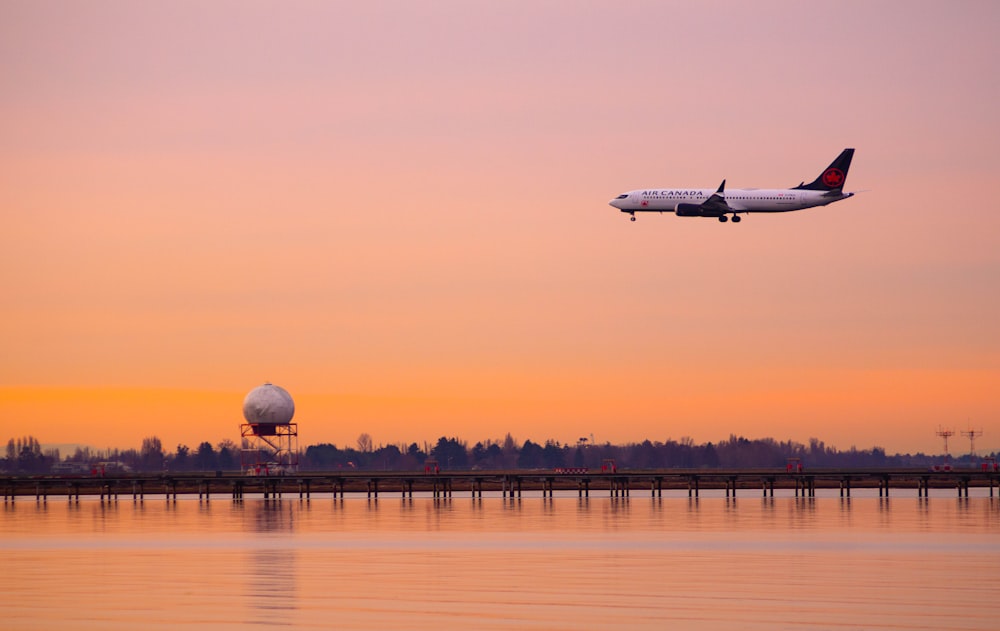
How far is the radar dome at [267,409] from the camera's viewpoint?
504ft

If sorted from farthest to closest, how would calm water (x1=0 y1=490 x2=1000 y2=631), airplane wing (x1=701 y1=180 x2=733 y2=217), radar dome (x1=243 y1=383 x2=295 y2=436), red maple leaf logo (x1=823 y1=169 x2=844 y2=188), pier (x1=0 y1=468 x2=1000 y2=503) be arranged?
radar dome (x1=243 y1=383 x2=295 y2=436)
red maple leaf logo (x1=823 y1=169 x2=844 y2=188)
airplane wing (x1=701 y1=180 x2=733 y2=217)
pier (x1=0 y1=468 x2=1000 y2=503)
calm water (x1=0 y1=490 x2=1000 y2=631)

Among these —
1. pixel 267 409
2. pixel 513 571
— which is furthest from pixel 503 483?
pixel 513 571

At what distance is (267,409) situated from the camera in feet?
504

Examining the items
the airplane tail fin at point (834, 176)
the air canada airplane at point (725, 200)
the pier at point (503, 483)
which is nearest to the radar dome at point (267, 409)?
the pier at point (503, 483)

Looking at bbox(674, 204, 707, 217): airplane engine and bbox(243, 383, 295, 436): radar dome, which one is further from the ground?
bbox(674, 204, 707, 217): airplane engine

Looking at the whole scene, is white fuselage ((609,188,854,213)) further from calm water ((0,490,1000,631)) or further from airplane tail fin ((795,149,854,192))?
calm water ((0,490,1000,631))

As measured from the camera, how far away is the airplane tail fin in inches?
5212

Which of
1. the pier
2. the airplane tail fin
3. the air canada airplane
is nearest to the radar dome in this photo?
the pier

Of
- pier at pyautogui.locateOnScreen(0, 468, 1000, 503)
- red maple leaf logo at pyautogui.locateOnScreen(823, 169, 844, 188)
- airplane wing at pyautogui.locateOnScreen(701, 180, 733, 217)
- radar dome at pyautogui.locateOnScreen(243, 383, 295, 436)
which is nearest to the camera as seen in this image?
pier at pyautogui.locateOnScreen(0, 468, 1000, 503)

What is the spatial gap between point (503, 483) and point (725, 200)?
3282cm

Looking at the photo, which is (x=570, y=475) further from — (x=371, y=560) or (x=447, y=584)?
(x=447, y=584)

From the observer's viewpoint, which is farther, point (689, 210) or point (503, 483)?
point (503, 483)

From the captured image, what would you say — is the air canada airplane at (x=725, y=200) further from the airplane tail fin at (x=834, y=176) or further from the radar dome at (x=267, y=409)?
the radar dome at (x=267, y=409)

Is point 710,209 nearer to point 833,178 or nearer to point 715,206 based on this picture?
point 715,206
